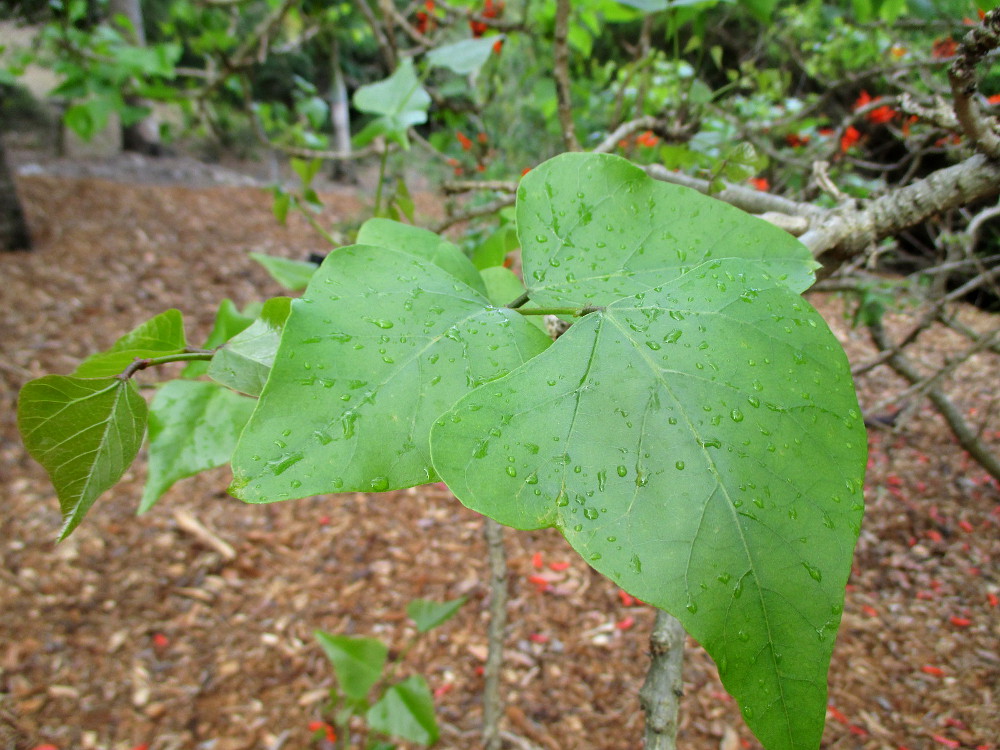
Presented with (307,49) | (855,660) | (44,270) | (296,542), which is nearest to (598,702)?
(855,660)

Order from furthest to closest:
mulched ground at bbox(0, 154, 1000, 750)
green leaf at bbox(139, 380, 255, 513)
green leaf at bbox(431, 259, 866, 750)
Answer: mulched ground at bbox(0, 154, 1000, 750) → green leaf at bbox(139, 380, 255, 513) → green leaf at bbox(431, 259, 866, 750)

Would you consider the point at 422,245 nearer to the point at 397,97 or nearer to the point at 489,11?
the point at 397,97

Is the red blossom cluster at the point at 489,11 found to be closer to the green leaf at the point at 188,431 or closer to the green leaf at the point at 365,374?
the green leaf at the point at 188,431

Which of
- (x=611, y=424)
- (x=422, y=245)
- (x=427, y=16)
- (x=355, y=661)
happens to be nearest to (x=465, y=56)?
(x=422, y=245)

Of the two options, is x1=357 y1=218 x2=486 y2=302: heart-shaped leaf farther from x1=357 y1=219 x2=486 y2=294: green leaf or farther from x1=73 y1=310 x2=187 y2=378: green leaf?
x1=73 y1=310 x2=187 y2=378: green leaf

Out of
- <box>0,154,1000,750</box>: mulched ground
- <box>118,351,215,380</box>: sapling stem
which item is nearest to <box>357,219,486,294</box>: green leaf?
<box>118,351,215,380</box>: sapling stem

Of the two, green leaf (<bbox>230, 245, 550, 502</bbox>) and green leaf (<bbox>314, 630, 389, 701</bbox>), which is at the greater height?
green leaf (<bbox>230, 245, 550, 502</bbox>)

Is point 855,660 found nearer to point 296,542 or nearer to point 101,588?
point 296,542

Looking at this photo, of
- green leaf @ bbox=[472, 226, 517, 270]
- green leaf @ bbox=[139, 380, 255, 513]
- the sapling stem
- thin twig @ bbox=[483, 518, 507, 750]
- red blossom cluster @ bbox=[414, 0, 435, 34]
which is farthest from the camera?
red blossom cluster @ bbox=[414, 0, 435, 34]
